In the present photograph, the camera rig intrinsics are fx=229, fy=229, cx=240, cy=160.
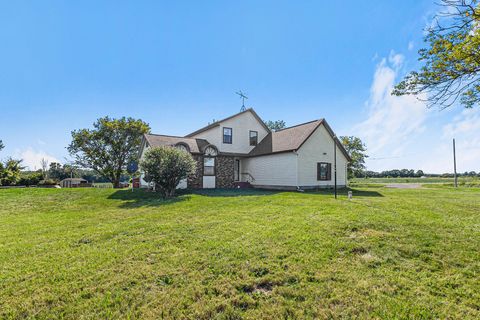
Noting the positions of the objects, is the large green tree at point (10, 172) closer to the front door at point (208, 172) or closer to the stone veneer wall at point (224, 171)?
the front door at point (208, 172)

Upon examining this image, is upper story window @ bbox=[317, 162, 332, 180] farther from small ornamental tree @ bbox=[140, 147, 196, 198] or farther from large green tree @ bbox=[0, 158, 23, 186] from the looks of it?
large green tree @ bbox=[0, 158, 23, 186]

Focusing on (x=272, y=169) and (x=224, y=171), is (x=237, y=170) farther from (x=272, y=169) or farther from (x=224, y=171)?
(x=272, y=169)

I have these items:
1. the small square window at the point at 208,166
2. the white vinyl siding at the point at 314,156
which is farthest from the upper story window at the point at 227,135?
the white vinyl siding at the point at 314,156

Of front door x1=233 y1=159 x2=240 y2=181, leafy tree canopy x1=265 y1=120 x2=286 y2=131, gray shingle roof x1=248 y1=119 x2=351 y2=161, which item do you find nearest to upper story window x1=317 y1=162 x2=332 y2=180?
gray shingle roof x1=248 y1=119 x2=351 y2=161

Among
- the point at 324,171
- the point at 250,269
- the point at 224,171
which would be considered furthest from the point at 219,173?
the point at 250,269

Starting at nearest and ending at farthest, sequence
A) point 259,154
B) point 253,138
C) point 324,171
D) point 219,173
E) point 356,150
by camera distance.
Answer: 1. point 324,171
2. point 219,173
3. point 259,154
4. point 253,138
5. point 356,150

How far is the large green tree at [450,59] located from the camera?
466cm

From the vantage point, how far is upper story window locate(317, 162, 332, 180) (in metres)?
17.8

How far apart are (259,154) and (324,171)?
17.8 feet

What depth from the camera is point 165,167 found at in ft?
43.3

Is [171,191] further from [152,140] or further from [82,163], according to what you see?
[82,163]

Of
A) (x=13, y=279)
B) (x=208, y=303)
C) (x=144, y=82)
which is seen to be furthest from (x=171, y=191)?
(x=208, y=303)

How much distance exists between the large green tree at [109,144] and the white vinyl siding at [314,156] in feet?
62.7

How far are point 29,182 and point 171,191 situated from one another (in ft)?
75.6
